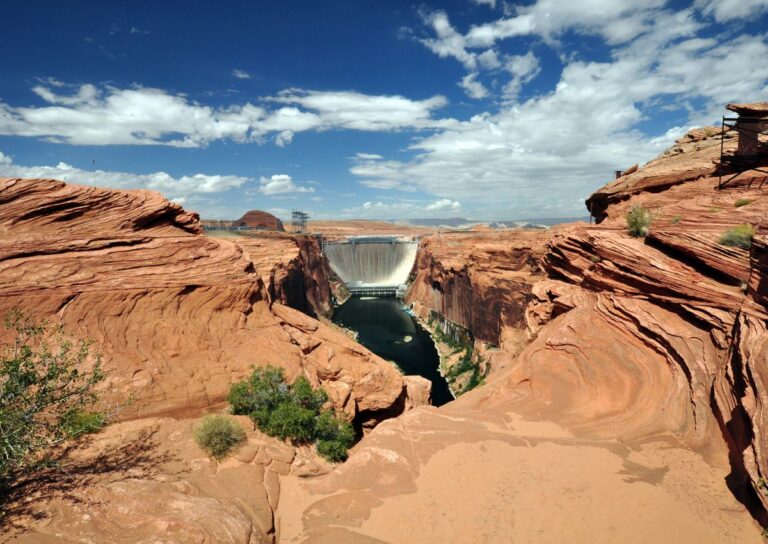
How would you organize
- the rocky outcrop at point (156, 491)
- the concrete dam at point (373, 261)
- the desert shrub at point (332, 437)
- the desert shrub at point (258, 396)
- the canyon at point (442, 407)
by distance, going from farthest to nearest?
the concrete dam at point (373, 261)
the desert shrub at point (332, 437)
the desert shrub at point (258, 396)
the canyon at point (442, 407)
the rocky outcrop at point (156, 491)

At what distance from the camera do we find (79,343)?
53.1ft

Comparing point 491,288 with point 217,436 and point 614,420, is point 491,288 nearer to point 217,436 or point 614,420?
point 614,420

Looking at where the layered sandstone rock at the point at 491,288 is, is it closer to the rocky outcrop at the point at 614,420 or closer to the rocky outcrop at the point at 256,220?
the rocky outcrop at the point at 614,420

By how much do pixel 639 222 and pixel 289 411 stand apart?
18335 millimetres

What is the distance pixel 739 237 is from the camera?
15352 mm

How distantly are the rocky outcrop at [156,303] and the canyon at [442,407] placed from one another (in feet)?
0.26

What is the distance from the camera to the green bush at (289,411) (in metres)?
16.7

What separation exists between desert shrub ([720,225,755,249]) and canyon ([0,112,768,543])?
10.5 inches

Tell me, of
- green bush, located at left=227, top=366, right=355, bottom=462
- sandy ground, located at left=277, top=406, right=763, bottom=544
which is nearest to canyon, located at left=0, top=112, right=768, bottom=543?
sandy ground, located at left=277, top=406, right=763, bottom=544

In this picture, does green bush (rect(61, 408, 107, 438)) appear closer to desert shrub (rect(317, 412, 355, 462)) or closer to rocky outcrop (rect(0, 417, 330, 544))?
rocky outcrop (rect(0, 417, 330, 544))

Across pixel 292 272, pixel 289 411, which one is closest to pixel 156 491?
pixel 289 411

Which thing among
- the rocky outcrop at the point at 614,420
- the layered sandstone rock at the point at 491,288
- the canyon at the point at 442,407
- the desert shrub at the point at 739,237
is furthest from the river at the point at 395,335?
the desert shrub at the point at 739,237

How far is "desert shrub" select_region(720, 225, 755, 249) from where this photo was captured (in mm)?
15070

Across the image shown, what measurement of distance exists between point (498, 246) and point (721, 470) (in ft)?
152
